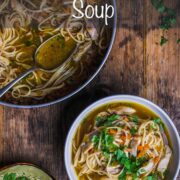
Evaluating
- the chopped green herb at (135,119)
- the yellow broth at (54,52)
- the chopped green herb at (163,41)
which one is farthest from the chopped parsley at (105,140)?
the chopped green herb at (163,41)

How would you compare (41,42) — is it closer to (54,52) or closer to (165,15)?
(54,52)

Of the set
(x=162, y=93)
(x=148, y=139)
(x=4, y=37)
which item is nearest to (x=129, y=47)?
(x=162, y=93)

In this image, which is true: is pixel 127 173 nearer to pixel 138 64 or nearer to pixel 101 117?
pixel 101 117

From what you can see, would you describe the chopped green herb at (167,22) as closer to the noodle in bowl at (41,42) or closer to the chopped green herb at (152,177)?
the noodle in bowl at (41,42)

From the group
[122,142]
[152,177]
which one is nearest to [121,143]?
[122,142]

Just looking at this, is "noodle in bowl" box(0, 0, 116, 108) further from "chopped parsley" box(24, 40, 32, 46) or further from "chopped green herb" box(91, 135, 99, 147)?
"chopped green herb" box(91, 135, 99, 147)
